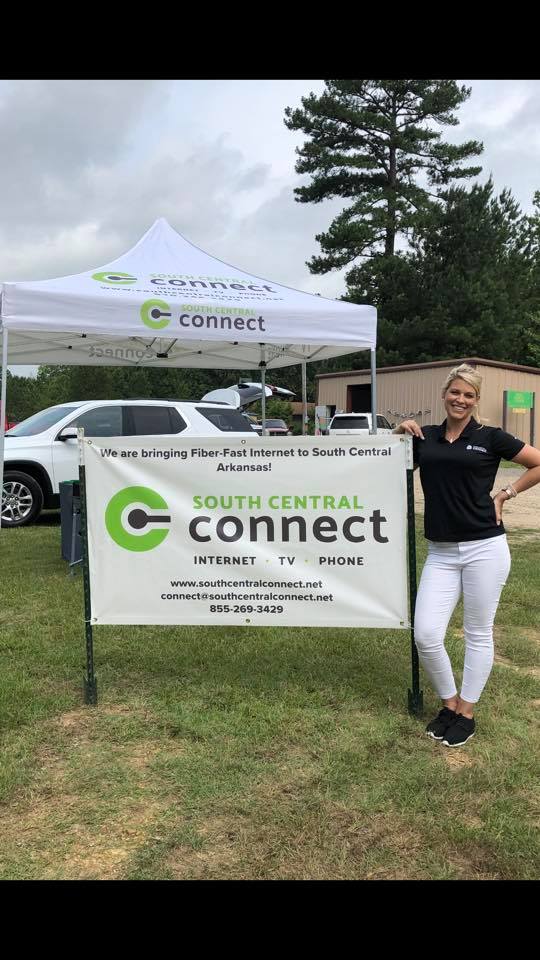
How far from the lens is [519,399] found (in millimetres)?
26812

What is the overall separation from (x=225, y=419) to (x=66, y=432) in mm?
2263

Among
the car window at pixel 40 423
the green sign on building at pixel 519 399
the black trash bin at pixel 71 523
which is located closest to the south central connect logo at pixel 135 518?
the black trash bin at pixel 71 523

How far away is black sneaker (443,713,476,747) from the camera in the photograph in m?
3.21

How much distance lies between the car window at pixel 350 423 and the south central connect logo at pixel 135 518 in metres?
16.9

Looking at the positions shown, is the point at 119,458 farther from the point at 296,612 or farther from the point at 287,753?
the point at 287,753

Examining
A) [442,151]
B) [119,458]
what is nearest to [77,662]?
[119,458]

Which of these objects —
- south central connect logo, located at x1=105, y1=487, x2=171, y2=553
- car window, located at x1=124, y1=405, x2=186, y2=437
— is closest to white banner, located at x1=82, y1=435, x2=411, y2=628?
south central connect logo, located at x1=105, y1=487, x2=171, y2=553

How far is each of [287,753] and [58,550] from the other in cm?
504

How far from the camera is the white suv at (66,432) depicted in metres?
8.89

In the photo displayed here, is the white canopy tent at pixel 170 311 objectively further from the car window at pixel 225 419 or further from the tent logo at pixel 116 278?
the car window at pixel 225 419

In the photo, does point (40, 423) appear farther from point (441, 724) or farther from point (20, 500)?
point (441, 724)

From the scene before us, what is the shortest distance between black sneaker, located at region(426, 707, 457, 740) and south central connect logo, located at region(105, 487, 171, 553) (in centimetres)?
168

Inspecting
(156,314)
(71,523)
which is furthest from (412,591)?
(156,314)

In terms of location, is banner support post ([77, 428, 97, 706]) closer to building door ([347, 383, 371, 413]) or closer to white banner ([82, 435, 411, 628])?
white banner ([82, 435, 411, 628])
